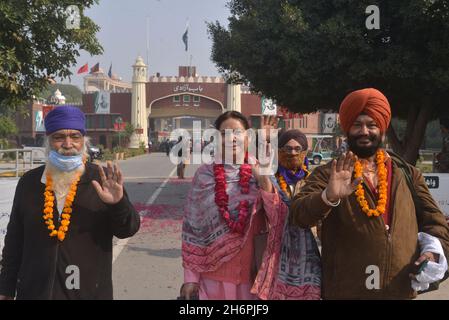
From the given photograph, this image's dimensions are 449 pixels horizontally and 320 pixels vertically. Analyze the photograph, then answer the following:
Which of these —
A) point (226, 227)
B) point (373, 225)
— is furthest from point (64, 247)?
point (373, 225)

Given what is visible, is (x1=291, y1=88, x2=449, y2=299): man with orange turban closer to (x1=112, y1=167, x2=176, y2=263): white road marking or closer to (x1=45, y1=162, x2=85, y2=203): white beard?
(x1=45, y1=162, x2=85, y2=203): white beard

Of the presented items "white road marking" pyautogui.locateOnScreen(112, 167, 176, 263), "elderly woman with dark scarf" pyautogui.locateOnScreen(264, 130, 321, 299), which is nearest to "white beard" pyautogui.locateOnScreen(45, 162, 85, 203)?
"elderly woman with dark scarf" pyautogui.locateOnScreen(264, 130, 321, 299)

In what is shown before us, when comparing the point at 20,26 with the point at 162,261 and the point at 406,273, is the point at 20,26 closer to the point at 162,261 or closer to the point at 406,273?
the point at 162,261

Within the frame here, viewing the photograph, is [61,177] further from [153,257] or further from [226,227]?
[153,257]

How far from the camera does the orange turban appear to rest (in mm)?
2627

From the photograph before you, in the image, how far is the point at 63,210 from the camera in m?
2.86

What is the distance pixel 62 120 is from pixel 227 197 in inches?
41.0

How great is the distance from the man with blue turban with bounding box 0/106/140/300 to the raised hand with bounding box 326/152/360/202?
109cm

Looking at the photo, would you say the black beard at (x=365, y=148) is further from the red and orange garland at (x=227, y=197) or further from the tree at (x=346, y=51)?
the tree at (x=346, y=51)

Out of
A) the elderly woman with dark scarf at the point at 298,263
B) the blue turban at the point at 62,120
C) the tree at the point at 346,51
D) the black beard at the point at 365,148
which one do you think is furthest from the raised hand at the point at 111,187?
the tree at the point at 346,51

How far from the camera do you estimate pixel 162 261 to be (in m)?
7.42

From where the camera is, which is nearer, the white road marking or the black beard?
the black beard

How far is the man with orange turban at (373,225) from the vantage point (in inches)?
101

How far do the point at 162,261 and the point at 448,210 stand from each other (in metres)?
4.37
